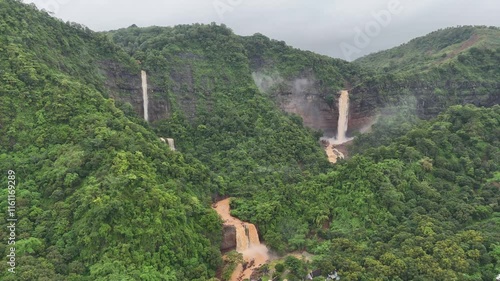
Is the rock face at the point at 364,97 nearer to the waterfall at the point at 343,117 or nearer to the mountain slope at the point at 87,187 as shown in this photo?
the waterfall at the point at 343,117

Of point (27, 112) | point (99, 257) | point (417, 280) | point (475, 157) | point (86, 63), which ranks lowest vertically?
point (417, 280)

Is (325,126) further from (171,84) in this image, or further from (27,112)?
(27,112)

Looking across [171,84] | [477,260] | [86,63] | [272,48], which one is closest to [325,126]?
[272,48]

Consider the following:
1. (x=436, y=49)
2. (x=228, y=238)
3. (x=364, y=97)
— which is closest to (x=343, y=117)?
(x=364, y=97)

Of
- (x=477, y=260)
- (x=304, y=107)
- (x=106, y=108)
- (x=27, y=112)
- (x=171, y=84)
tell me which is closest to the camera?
(x=477, y=260)

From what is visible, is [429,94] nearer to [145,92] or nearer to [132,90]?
[145,92]

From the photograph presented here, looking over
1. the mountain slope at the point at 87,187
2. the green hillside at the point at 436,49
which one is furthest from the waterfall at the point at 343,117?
the mountain slope at the point at 87,187

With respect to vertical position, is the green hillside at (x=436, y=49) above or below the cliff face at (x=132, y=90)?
above
